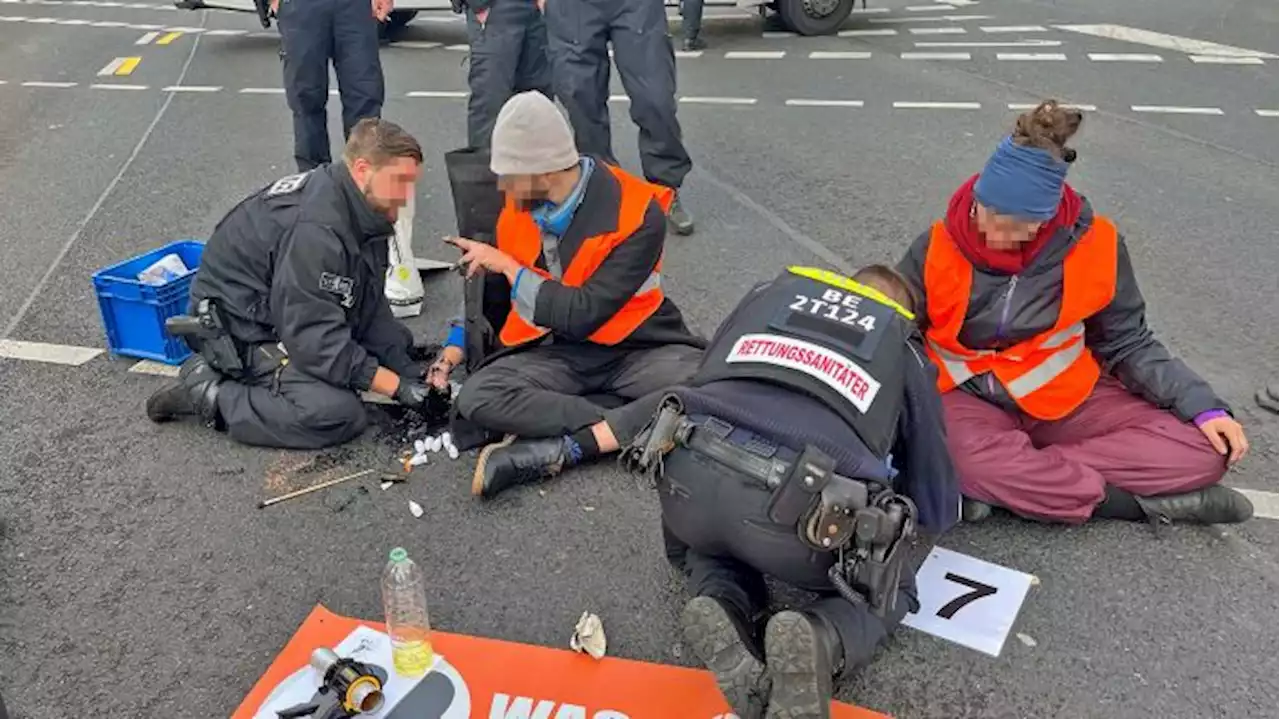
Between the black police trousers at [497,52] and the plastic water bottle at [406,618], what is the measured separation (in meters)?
3.54

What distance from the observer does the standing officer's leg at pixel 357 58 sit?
5.83 meters

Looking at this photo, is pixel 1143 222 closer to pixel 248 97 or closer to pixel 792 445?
pixel 792 445

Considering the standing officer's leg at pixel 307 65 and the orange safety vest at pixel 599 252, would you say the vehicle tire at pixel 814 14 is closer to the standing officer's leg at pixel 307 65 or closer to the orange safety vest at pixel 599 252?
the standing officer's leg at pixel 307 65

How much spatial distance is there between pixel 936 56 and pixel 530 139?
23.6 ft

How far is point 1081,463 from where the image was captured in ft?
10.8

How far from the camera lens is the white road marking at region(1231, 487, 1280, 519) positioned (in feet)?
11.2

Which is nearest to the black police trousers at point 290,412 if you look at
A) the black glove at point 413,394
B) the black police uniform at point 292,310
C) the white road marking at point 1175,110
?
the black police uniform at point 292,310

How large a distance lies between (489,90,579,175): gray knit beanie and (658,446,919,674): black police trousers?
49.3 inches

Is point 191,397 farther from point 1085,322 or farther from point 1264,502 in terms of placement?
point 1264,502

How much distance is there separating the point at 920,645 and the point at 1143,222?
3882 mm

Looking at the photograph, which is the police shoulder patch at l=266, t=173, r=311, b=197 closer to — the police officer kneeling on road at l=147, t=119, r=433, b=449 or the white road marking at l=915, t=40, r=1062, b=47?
the police officer kneeling on road at l=147, t=119, r=433, b=449

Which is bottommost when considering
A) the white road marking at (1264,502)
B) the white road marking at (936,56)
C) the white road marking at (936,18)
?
the white road marking at (1264,502)

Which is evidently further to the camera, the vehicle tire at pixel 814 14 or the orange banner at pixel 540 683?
the vehicle tire at pixel 814 14

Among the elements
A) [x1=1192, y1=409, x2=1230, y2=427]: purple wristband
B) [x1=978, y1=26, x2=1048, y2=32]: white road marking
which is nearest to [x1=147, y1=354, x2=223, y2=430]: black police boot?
[x1=1192, y1=409, x2=1230, y2=427]: purple wristband
